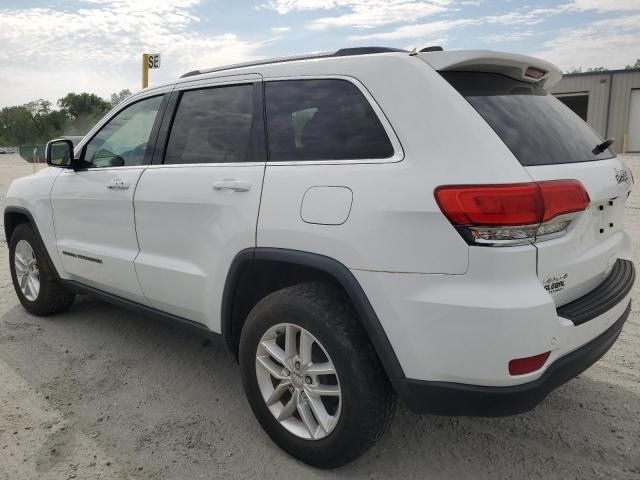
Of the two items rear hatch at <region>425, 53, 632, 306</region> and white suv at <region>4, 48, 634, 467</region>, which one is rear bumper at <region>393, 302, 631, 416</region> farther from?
rear hatch at <region>425, 53, 632, 306</region>

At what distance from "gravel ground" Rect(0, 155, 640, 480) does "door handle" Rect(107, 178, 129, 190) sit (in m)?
1.15

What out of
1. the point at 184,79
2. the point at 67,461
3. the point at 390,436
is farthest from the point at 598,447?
the point at 184,79

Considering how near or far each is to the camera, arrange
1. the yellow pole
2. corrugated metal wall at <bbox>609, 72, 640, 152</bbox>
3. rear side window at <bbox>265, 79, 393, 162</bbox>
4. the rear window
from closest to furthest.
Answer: the rear window < rear side window at <bbox>265, 79, 393, 162</bbox> < the yellow pole < corrugated metal wall at <bbox>609, 72, 640, 152</bbox>

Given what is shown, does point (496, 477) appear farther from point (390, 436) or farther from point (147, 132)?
point (147, 132)

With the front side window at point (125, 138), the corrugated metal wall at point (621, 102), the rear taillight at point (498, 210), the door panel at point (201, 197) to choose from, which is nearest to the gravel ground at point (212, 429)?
the door panel at point (201, 197)

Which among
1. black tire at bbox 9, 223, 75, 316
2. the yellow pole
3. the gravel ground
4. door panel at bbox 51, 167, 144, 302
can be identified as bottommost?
the gravel ground

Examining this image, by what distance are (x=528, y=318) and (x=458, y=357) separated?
29 cm

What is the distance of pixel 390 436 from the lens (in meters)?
2.76

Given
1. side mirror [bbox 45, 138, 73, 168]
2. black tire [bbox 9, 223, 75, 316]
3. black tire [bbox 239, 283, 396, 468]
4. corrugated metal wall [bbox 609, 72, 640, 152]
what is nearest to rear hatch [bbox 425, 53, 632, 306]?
black tire [bbox 239, 283, 396, 468]

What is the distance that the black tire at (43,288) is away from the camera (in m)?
4.29

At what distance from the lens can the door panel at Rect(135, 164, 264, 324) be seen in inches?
103

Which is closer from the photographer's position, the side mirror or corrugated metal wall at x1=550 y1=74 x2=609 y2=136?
the side mirror

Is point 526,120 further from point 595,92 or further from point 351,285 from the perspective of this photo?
point 595,92

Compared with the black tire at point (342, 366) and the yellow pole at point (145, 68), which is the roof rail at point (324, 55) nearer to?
the black tire at point (342, 366)
